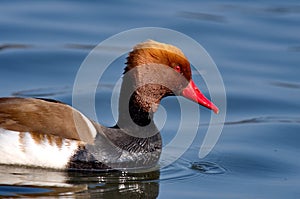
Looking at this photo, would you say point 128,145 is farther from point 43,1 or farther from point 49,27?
point 43,1

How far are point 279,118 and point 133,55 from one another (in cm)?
264

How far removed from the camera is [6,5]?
1389 cm

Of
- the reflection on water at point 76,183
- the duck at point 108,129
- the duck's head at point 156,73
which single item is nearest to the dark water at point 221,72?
the reflection on water at point 76,183

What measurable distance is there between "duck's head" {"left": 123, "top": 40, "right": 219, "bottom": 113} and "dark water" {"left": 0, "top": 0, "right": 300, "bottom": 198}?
0.71 metres

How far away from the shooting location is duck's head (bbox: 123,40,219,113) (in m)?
8.36

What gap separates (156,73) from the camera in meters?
8.48

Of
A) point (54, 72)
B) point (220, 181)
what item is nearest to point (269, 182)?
point (220, 181)

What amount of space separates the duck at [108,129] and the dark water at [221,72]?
14 centimetres

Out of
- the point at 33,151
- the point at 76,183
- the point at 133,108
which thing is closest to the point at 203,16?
the point at 133,108

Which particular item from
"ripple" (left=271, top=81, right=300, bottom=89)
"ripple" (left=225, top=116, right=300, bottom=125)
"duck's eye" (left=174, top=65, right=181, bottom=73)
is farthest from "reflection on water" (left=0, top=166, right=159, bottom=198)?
"ripple" (left=271, top=81, right=300, bottom=89)

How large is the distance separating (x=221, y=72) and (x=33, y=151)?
3977 millimetres

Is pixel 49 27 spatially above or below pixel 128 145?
above

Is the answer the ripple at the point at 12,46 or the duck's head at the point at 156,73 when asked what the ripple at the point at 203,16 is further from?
the duck's head at the point at 156,73

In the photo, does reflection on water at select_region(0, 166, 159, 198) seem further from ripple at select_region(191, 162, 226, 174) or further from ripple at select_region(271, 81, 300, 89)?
ripple at select_region(271, 81, 300, 89)
